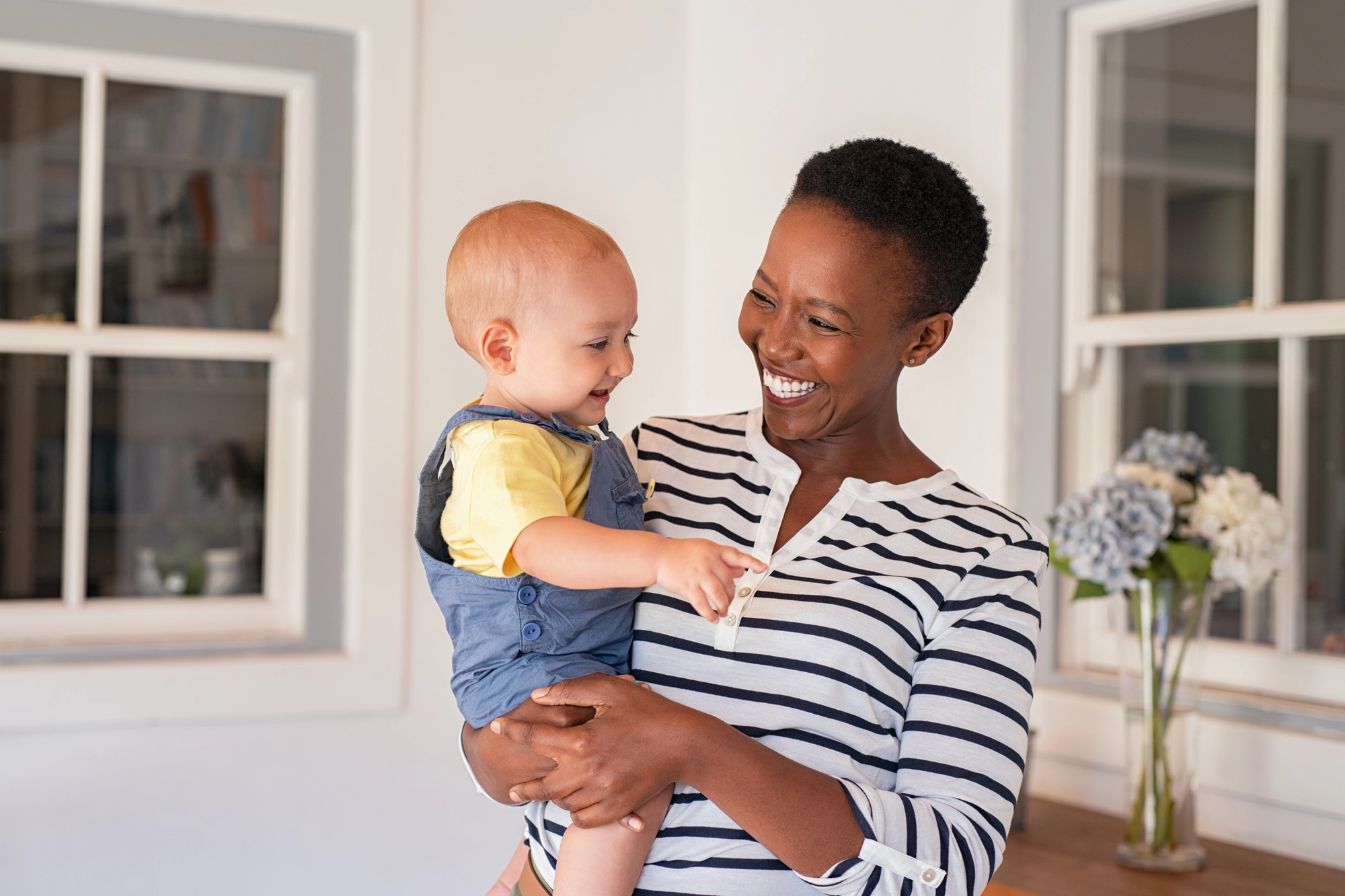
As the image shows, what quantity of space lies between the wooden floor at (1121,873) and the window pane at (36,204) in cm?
301

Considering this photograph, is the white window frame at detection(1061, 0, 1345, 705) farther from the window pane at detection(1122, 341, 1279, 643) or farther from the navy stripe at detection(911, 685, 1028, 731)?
the navy stripe at detection(911, 685, 1028, 731)

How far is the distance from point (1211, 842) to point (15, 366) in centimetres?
331

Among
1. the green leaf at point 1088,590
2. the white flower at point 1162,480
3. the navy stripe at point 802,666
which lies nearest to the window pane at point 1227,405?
the white flower at point 1162,480

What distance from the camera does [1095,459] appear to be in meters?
2.35

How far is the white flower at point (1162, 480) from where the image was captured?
1921 mm

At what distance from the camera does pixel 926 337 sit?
4.44 ft

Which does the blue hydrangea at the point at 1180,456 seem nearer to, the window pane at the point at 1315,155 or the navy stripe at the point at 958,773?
the window pane at the point at 1315,155

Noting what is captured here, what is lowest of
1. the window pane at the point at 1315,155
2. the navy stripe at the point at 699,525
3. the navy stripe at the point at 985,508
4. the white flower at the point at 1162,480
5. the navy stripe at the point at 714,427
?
the navy stripe at the point at 699,525

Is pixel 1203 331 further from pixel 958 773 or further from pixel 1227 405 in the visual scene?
pixel 958 773

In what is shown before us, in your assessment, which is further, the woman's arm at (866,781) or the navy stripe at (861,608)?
the navy stripe at (861,608)

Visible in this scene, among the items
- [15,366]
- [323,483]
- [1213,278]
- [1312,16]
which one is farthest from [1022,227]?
[15,366]

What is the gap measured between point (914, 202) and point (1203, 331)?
1127 millimetres

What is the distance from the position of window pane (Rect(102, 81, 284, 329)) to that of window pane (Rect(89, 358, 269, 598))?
0.60 ft

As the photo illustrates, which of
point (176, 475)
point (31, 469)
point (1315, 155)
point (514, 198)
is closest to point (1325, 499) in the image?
point (1315, 155)
